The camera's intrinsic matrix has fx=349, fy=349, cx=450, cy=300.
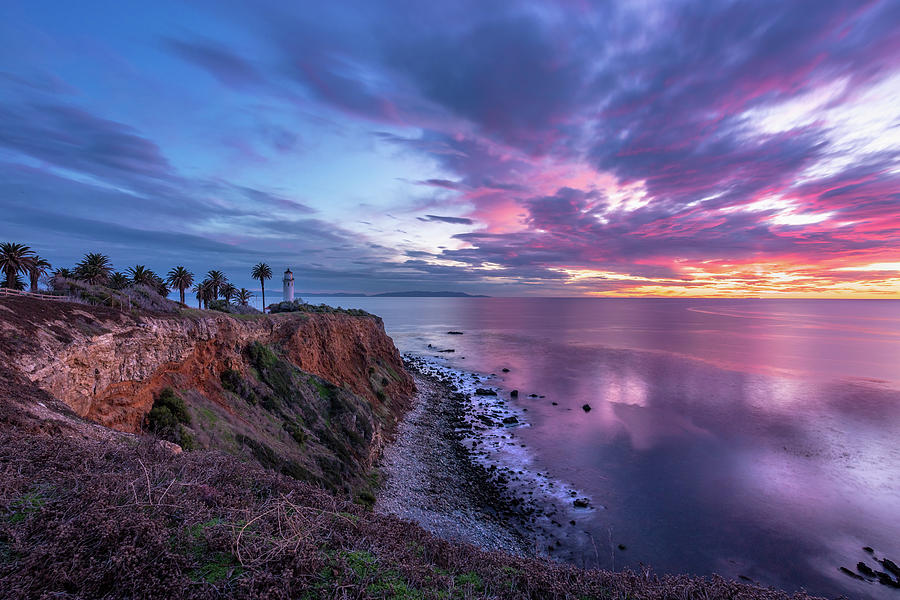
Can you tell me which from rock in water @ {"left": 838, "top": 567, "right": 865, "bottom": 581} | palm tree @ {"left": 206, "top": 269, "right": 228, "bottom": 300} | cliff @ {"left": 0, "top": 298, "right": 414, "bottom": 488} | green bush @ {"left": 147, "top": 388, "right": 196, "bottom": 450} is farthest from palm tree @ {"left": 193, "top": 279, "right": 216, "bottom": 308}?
rock in water @ {"left": 838, "top": 567, "right": 865, "bottom": 581}

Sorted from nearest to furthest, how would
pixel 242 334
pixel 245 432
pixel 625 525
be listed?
1. pixel 245 432
2. pixel 625 525
3. pixel 242 334

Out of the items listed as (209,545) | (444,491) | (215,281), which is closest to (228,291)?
(215,281)

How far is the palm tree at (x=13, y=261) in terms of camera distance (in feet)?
104

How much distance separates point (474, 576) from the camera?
696 centimetres

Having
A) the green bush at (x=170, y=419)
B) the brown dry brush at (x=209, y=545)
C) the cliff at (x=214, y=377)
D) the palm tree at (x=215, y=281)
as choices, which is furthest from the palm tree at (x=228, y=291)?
the brown dry brush at (x=209, y=545)

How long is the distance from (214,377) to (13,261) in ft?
91.7

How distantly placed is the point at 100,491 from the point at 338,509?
430 centimetres

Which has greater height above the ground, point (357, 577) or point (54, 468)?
point (54, 468)

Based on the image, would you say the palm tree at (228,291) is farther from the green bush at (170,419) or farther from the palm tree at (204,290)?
the green bush at (170,419)

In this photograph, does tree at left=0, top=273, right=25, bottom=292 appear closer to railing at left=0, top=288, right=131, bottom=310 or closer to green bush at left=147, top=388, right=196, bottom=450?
railing at left=0, top=288, right=131, bottom=310

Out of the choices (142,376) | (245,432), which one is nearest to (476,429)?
(245,432)

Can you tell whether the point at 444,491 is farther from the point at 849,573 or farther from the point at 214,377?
the point at 849,573

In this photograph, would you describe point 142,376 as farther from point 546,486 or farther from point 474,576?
point 546,486

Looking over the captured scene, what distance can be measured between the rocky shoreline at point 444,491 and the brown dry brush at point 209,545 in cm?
952
